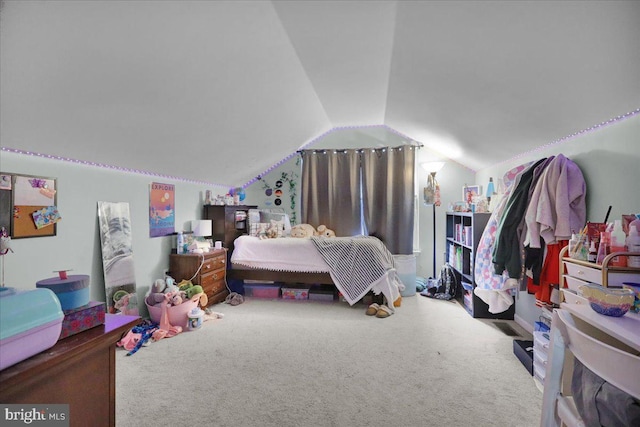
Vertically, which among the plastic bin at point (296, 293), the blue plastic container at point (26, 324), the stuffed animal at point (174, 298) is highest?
the blue plastic container at point (26, 324)

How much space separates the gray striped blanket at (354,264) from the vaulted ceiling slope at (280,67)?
1.74 meters

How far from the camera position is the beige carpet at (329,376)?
5.94 feet

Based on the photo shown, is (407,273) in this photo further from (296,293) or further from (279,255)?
(279,255)

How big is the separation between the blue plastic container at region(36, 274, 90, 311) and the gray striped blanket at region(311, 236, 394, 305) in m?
3.14

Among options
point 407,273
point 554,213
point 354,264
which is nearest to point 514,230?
point 554,213

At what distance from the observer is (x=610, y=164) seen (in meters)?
1.98

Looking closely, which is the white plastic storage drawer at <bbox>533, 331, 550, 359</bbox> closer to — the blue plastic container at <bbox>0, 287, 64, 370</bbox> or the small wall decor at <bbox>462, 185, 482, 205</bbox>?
the small wall decor at <bbox>462, 185, 482, 205</bbox>

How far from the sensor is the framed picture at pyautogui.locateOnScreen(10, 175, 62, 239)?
2090 mm

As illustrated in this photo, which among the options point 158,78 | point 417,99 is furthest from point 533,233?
point 158,78

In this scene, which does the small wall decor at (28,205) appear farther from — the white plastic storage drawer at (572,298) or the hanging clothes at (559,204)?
the hanging clothes at (559,204)

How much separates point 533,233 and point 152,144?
3226 millimetres

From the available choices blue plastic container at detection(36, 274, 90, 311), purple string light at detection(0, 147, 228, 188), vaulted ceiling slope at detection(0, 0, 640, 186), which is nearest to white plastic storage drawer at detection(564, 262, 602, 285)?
vaulted ceiling slope at detection(0, 0, 640, 186)

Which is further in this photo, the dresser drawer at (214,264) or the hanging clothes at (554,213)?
the dresser drawer at (214,264)

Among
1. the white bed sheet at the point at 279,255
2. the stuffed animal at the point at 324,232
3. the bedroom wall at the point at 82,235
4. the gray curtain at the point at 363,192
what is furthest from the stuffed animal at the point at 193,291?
the gray curtain at the point at 363,192
